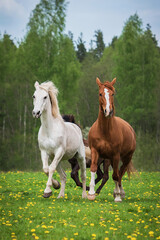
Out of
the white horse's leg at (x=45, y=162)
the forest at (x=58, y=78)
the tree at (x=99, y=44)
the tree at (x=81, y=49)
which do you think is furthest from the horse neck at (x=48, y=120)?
the tree at (x=99, y=44)

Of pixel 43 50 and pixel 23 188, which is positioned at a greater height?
pixel 43 50

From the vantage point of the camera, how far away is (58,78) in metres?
34.0

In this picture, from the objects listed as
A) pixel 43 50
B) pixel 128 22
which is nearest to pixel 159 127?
pixel 128 22

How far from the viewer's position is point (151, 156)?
88.9 feet

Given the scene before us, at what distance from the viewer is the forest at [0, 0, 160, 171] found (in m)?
34.5

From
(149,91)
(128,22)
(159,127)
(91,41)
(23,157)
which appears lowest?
(23,157)

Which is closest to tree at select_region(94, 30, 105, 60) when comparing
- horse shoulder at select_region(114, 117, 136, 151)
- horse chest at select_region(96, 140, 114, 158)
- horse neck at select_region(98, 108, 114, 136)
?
horse shoulder at select_region(114, 117, 136, 151)

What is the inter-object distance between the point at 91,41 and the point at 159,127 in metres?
36.6

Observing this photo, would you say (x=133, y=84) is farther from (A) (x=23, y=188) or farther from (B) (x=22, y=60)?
(A) (x=23, y=188)

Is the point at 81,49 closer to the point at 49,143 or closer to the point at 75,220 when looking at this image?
the point at 49,143

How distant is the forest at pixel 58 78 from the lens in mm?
34469

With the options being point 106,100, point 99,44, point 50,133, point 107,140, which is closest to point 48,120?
point 50,133

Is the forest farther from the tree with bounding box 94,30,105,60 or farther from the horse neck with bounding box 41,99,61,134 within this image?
the tree with bounding box 94,30,105,60

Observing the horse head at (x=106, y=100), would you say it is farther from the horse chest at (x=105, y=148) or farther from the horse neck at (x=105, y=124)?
the horse chest at (x=105, y=148)
